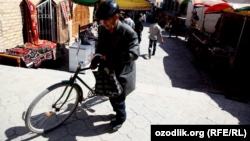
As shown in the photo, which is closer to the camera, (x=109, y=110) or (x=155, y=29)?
(x=109, y=110)

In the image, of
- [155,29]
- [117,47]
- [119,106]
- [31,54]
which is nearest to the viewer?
[117,47]

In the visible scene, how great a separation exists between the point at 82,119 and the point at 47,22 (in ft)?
22.8

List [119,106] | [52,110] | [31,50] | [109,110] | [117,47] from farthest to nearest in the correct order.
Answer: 1. [31,50]
2. [109,110]
3. [52,110]
4. [119,106]
5. [117,47]

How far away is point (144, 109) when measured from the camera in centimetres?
393

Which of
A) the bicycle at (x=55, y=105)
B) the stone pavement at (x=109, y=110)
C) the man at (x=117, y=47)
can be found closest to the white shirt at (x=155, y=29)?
the stone pavement at (x=109, y=110)

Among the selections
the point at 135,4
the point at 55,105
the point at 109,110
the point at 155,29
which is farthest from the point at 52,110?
the point at 155,29

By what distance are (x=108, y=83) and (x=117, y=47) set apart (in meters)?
0.52

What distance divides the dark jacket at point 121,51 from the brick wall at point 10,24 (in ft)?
16.1

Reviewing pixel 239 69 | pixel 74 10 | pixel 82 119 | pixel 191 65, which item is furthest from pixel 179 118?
pixel 74 10

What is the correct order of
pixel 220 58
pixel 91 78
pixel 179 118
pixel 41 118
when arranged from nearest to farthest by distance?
1. pixel 41 118
2. pixel 179 118
3. pixel 91 78
4. pixel 220 58

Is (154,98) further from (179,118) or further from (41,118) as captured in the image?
(41,118)

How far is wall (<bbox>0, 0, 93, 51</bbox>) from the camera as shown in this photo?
20.8 feet

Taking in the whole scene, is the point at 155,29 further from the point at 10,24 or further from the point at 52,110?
the point at 52,110

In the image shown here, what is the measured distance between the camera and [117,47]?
284cm
